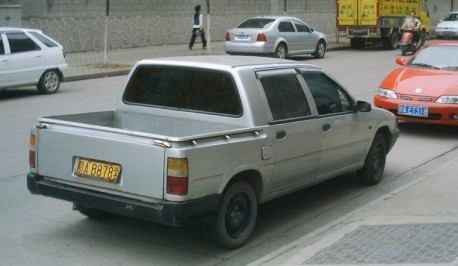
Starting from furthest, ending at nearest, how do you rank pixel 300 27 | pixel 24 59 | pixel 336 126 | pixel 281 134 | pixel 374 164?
pixel 300 27, pixel 24 59, pixel 374 164, pixel 336 126, pixel 281 134

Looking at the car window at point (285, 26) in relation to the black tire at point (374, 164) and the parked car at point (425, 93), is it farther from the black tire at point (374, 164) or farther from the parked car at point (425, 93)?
the black tire at point (374, 164)

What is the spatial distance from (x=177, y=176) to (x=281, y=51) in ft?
61.9

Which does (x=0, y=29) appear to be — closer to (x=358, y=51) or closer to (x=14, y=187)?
(x=14, y=187)

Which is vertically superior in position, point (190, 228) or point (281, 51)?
point (281, 51)

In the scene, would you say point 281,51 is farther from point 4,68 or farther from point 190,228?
point 190,228

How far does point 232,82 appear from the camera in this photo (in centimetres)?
636

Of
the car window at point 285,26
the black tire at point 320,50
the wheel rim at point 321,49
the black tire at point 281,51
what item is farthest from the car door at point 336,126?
the wheel rim at point 321,49

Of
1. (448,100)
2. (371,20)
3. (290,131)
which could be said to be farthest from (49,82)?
(371,20)

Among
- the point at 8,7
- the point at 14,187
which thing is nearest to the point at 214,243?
the point at 14,187

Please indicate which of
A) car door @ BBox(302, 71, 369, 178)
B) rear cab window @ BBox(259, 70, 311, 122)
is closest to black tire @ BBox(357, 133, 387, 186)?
car door @ BBox(302, 71, 369, 178)

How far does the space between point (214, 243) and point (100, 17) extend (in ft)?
69.7

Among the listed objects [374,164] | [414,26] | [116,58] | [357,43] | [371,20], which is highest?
[371,20]

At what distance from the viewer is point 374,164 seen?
835 centimetres

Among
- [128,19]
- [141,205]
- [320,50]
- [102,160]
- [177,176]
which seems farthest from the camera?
[128,19]
